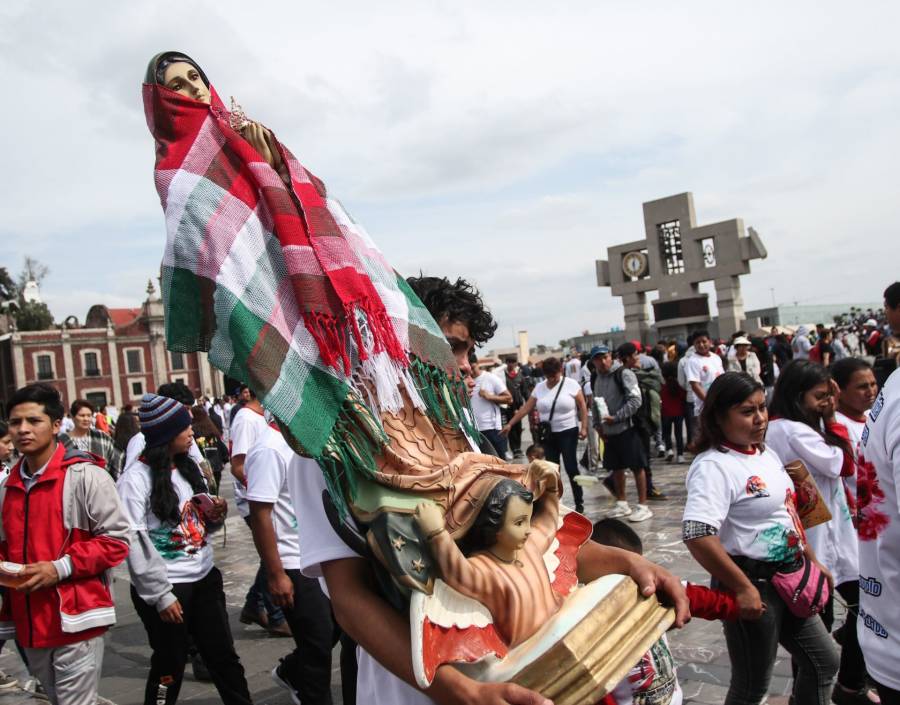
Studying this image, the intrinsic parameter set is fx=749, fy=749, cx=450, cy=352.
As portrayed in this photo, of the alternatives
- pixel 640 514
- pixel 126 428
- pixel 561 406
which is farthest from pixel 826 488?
pixel 126 428

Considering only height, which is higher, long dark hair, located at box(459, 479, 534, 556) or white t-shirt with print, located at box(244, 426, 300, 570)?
long dark hair, located at box(459, 479, 534, 556)

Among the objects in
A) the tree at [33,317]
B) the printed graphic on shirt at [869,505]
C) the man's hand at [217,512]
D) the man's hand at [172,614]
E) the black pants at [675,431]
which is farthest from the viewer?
the tree at [33,317]

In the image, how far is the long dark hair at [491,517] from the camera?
1591 millimetres

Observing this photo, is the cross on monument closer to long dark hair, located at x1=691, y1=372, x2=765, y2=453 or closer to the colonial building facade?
long dark hair, located at x1=691, y1=372, x2=765, y2=453

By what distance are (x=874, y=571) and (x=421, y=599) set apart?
171cm

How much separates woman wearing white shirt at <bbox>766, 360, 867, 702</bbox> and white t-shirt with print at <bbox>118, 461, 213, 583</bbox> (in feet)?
9.87

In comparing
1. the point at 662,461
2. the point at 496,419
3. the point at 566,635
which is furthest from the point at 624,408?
the point at 566,635

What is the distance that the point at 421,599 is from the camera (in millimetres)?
1504

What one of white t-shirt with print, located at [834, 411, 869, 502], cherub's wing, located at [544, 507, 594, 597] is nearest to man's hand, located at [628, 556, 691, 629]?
cherub's wing, located at [544, 507, 594, 597]

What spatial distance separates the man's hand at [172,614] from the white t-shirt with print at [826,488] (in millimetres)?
3049

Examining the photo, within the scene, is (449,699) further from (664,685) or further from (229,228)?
(229,228)

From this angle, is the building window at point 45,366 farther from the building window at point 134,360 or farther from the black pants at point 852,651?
the black pants at point 852,651

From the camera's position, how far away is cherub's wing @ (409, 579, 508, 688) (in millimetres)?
1479

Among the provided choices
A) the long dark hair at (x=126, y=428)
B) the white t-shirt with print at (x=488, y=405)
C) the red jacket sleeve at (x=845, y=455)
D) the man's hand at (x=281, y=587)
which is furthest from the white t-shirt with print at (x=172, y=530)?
the white t-shirt with print at (x=488, y=405)
